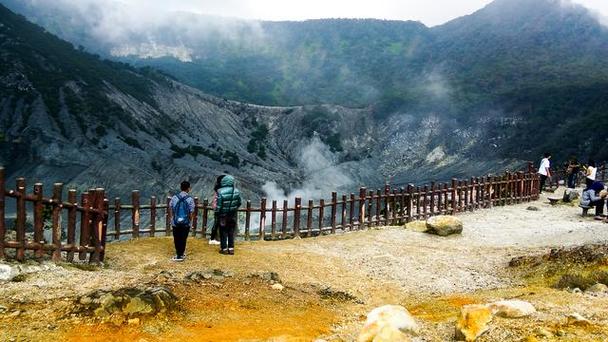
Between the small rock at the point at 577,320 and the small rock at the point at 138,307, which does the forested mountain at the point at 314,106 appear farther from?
the small rock at the point at 577,320

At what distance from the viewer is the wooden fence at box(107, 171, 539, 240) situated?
510 inches

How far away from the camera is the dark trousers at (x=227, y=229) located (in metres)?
10.3

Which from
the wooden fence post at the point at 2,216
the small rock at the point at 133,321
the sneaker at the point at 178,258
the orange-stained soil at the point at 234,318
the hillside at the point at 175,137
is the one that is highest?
the hillside at the point at 175,137

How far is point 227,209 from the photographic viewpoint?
10.2 m

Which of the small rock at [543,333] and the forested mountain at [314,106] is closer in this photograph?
the small rock at [543,333]

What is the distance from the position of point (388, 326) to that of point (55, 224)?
5.78 m

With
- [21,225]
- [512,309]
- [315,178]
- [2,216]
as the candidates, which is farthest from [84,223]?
[315,178]

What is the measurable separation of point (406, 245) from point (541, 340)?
7790 millimetres

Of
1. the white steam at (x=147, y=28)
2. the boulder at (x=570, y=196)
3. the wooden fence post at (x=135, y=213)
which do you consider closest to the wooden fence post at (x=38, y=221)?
the wooden fence post at (x=135, y=213)

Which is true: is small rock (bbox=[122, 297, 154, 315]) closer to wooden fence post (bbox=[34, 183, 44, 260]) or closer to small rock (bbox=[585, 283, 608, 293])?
wooden fence post (bbox=[34, 183, 44, 260])

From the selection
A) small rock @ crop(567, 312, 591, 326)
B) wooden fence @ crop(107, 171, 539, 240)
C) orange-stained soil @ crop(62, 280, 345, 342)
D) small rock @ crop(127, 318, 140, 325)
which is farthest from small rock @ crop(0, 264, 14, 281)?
small rock @ crop(567, 312, 591, 326)

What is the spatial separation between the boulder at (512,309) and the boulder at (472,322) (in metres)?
0.24

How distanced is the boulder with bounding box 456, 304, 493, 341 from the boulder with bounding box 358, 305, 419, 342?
1.57ft

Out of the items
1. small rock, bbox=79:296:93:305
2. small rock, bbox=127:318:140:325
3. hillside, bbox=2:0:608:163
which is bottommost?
small rock, bbox=127:318:140:325
